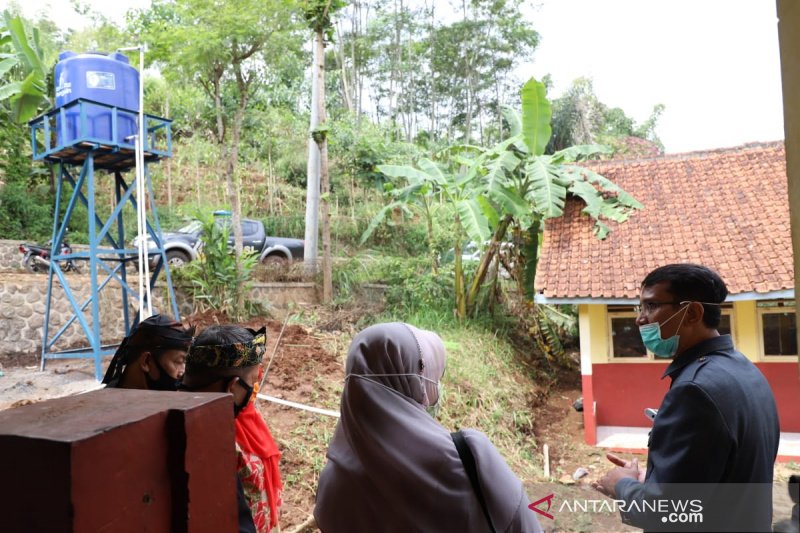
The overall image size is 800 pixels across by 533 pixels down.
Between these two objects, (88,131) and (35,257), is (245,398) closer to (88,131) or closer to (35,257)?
(88,131)

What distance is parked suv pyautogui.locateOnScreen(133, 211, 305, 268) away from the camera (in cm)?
1018

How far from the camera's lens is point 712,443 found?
51.2 inches

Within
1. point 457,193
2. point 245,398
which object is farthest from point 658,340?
point 457,193

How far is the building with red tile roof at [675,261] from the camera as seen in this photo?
6.70 meters

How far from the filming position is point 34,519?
25.6 inches

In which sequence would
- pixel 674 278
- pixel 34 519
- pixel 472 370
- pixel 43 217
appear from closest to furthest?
pixel 34 519, pixel 674 278, pixel 472 370, pixel 43 217

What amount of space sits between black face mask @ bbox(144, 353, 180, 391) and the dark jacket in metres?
1.74

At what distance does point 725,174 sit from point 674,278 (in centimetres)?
798

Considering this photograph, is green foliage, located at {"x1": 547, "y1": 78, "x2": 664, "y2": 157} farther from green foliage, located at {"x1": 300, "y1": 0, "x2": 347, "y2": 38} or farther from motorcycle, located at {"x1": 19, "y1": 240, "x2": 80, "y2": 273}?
motorcycle, located at {"x1": 19, "y1": 240, "x2": 80, "y2": 273}

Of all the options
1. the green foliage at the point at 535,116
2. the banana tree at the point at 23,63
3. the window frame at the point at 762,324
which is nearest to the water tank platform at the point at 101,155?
the banana tree at the point at 23,63

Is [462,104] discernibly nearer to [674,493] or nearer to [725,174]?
[725,174]

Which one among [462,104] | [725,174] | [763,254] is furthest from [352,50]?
[763,254]

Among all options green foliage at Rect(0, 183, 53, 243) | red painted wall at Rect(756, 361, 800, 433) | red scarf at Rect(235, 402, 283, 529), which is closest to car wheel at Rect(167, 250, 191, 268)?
green foliage at Rect(0, 183, 53, 243)

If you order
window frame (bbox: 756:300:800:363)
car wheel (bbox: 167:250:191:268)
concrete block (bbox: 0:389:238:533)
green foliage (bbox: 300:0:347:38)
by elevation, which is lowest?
window frame (bbox: 756:300:800:363)
